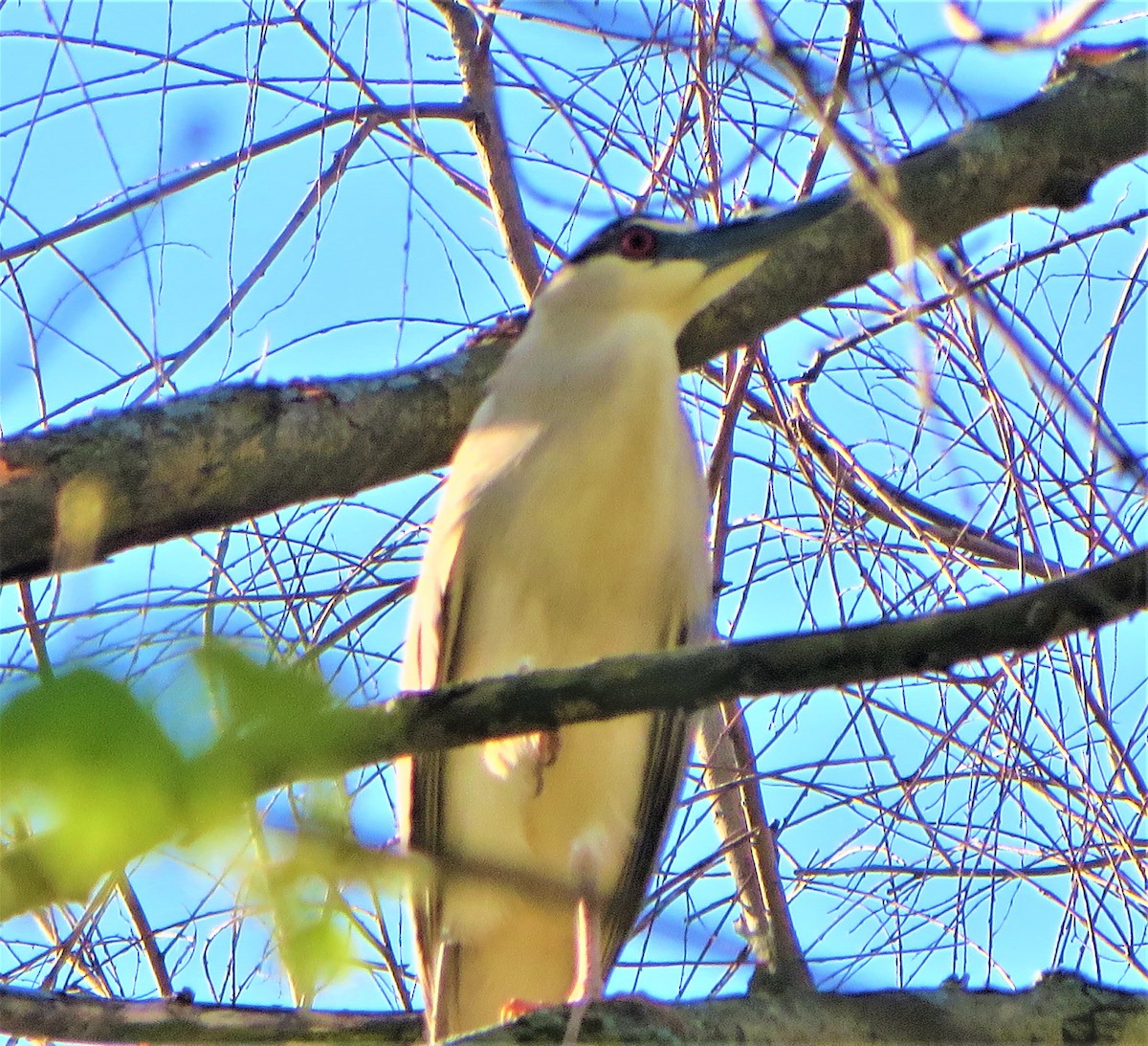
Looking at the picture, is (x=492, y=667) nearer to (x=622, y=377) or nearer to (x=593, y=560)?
(x=593, y=560)

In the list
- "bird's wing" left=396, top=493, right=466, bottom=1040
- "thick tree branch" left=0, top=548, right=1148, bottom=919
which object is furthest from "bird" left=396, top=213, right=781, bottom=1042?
"thick tree branch" left=0, top=548, right=1148, bottom=919

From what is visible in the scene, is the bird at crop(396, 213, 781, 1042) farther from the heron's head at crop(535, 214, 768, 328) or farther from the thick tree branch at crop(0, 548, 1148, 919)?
Result: the thick tree branch at crop(0, 548, 1148, 919)

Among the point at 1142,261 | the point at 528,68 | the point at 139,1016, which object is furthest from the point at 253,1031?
the point at 1142,261

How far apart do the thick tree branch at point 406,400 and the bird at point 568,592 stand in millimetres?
95

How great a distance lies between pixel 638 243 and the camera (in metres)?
3.07

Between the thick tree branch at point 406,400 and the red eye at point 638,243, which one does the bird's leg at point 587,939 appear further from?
the red eye at point 638,243

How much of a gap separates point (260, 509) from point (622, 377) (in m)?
0.80

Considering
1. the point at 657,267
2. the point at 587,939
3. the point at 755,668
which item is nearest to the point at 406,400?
the point at 657,267

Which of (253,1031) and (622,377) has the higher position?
(622,377)

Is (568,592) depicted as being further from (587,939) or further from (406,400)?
(587,939)

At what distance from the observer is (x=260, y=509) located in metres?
2.52

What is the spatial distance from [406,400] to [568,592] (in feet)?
1.57

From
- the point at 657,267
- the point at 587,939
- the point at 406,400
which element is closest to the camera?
the point at 587,939

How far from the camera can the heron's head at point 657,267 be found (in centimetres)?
287
